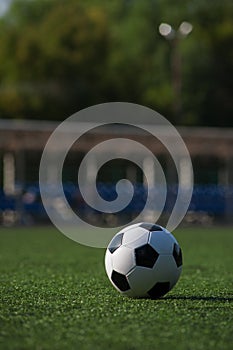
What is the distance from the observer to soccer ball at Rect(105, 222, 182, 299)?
21.8 ft

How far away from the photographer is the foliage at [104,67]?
157ft

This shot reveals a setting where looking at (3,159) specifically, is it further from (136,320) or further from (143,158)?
(136,320)

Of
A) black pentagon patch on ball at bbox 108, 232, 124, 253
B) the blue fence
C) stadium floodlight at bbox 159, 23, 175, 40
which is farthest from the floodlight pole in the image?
→ black pentagon patch on ball at bbox 108, 232, 124, 253

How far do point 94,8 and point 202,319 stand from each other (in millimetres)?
49514

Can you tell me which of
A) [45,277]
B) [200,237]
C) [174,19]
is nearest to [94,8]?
[174,19]

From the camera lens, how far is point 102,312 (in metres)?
6.07

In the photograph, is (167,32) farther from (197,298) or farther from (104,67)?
(197,298)

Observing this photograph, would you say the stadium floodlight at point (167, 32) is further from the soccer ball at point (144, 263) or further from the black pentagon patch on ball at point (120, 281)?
the black pentagon patch on ball at point (120, 281)

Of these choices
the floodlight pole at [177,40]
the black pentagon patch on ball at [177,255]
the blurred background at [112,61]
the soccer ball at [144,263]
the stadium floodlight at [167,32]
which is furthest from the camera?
the blurred background at [112,61]

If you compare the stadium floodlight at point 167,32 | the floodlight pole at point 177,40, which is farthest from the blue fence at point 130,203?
the floodlight pole at point 177,40

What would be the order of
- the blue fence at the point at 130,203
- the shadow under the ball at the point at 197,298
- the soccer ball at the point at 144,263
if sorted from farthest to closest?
the blue fence at the point at 130,203, the shadow under the ball at the point at 197,298, the soccer ball at the point at 144,263

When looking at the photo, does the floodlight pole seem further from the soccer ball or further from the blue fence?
the soccer ball

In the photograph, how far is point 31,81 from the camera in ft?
160

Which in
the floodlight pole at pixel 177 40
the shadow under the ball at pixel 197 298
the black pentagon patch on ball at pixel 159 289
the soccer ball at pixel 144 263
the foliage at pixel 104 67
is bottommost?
the foliage at pixel 104 67
